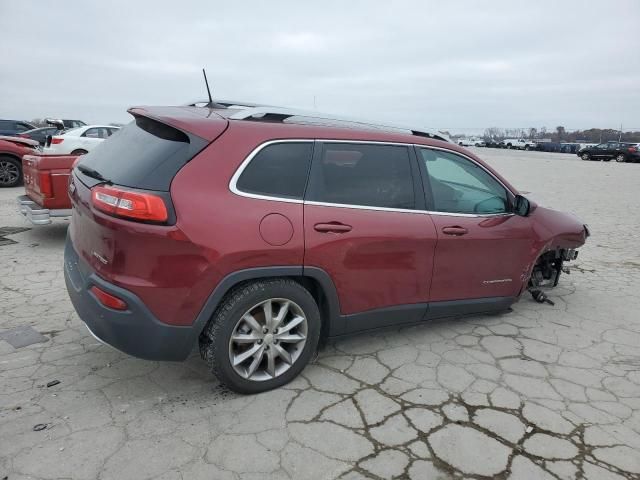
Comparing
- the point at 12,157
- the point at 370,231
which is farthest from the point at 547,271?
the point at 12,157

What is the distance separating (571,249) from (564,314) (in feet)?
2.29

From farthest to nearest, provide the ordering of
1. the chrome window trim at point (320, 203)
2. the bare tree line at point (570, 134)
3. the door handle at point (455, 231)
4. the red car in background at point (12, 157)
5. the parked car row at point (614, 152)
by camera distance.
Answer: the bare tree line at point (570, 134) < the parked car row at point (614, 152) < the red car in background at point (12, 157) < the door handle at point (455, 231) < the chrome window trim at point (320, 203)

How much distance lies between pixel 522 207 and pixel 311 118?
78.9 inches

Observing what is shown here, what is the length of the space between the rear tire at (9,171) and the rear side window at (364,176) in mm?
10950

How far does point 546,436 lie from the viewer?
268 cm

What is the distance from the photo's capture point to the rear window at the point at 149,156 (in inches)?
104

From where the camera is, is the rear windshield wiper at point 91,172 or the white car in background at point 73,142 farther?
the white car in background at point 73,142

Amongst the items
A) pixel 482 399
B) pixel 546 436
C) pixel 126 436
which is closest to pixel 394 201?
pixel 482 399

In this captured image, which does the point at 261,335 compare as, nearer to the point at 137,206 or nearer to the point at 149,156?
the point at 137,206

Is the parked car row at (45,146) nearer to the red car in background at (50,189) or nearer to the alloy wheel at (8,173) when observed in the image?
the alloy wheel at (8,173)

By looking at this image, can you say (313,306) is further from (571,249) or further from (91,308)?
(571,249)

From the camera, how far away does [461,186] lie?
13.0 ft

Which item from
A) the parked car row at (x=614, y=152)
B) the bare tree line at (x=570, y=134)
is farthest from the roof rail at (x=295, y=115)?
the bare tree line at (x=570, y=134)

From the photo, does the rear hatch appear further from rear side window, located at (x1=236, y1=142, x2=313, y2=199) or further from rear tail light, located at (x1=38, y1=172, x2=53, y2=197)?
rear tail light, located at (x1=38, y1=172, x2=53, y2=197)
